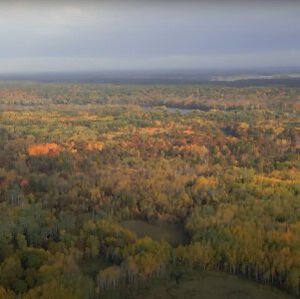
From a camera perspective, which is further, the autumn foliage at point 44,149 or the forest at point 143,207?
the autumn foliage at point 44,149

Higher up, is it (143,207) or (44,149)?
(44,149)

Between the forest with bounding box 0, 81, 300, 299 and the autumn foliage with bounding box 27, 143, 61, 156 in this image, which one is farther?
the autumn foliage with bounding box 27, 143, 61, 156

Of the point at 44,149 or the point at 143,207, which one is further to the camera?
the point at 44,149

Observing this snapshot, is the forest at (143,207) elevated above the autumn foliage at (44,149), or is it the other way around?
the autumn foliage at (44,149)

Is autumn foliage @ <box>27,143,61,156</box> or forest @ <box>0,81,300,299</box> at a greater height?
autumn foliage @ <box>27,143,61,156</box>

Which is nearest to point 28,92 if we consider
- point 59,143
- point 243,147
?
point 59,143

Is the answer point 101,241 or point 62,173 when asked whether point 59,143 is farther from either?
point 101,241

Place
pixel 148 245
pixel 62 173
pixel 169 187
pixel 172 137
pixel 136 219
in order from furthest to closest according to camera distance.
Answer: pixel 172 137 < pixel 62 173 < pixel 169 187 < pixel 136 219 < pixel 148 245

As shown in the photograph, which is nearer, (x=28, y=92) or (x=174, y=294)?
(x=174, y=294)
